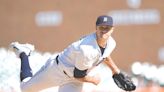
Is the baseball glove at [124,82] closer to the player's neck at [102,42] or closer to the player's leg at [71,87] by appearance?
the player's leg at [71,87]

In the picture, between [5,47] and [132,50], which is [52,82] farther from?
[132,50]

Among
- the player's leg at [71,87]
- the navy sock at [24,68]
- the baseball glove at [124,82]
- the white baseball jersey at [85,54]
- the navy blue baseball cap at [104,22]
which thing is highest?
the navy blue baseball cap at [104,22]

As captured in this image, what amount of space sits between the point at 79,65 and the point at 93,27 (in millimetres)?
6167

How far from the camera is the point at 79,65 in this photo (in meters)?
5.96

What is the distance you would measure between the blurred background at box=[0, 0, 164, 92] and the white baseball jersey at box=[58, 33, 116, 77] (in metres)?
4.41

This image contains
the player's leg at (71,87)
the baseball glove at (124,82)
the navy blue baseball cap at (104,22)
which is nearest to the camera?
the navy blue baseball cap at (104,22)

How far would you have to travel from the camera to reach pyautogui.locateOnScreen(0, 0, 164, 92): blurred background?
1152 cm

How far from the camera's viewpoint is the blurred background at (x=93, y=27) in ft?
37.8

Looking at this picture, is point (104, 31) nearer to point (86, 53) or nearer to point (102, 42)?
point (102, 42)

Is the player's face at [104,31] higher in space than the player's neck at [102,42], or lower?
higher

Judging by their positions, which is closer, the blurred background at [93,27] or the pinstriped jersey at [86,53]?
the pinstriped jersey at [86,53]

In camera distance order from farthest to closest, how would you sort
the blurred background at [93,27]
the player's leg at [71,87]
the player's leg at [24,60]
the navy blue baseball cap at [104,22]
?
the blurred background at [93,27], the player's leg at [24,60], the player's leg at [71,87], the navy blue baseball cap at [104,22]

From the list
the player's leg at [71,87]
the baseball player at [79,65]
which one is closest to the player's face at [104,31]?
the baseball player at [79,65]

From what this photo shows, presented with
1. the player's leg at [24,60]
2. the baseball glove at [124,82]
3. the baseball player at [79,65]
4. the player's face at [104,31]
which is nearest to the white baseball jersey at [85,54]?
the baseball player at [79,65]
